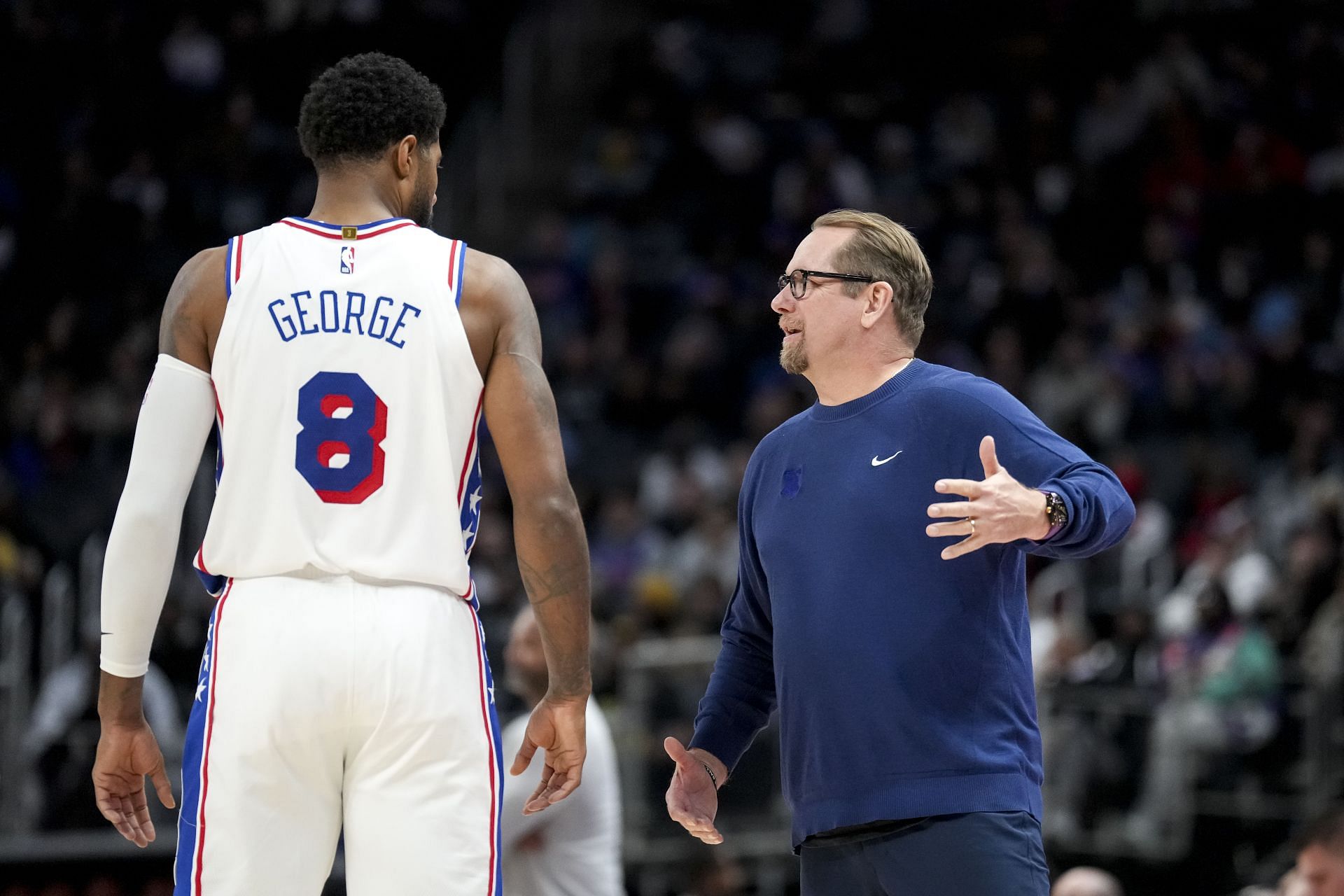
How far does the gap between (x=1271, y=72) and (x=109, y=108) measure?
11.9 metres

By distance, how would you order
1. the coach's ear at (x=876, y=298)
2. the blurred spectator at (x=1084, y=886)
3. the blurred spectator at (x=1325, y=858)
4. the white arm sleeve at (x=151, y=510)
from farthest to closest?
the blurred spectator at (x=1084, y=886) < the blurred spectator at (x=1325, y=858) < the coach's ear at (x=876, y=298) < the white arm sleeve at (x=151, y=510)

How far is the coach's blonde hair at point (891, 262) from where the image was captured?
485cm

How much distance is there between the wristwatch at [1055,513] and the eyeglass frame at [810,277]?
0.90m

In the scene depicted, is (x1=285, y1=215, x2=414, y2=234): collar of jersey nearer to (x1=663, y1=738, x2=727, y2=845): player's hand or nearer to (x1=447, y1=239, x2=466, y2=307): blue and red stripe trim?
(x1=447, y1=239, x2=466, y2=307): blue and red stripe trim

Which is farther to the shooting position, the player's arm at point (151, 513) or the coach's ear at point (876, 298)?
the coach's ear at point (876, 298)

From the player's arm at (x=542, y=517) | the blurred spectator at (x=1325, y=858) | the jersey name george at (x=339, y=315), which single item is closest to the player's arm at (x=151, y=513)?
the jersey name george at (x=339, y=315)

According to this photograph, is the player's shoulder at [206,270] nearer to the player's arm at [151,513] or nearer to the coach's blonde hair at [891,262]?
the player's arm at [151,513]

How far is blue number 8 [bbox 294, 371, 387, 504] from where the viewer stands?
4223 mm

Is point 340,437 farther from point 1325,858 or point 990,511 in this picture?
point 1325,858

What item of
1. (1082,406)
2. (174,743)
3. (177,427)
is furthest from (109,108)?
(177,427)

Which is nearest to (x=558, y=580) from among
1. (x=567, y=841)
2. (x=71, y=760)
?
(x=567, y=841)

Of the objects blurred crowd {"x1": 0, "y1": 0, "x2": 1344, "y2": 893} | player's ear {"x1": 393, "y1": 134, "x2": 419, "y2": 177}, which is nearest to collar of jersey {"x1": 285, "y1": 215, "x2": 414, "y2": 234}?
player's ear {"x1": 393, "y1": 134, "x2": 419, "y2": 177}

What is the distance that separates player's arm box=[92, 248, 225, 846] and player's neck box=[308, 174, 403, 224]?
294mm

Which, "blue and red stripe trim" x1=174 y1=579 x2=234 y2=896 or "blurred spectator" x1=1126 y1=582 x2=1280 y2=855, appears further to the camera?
"blurred spectator" x1=1126 y1=582 x2=1280 y2=855
